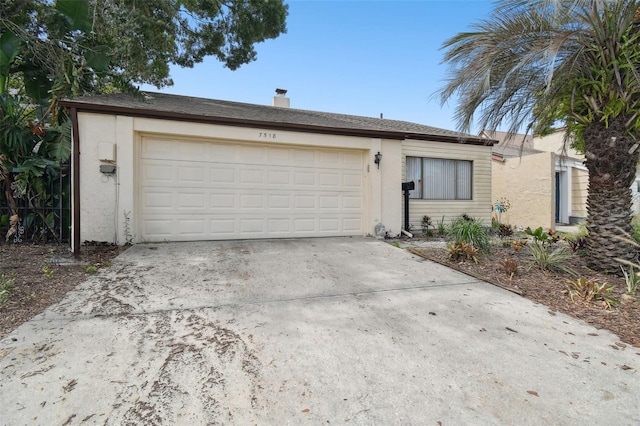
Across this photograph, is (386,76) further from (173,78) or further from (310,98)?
(173,78)

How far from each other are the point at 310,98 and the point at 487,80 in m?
11.2

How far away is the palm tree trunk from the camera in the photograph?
16.8ft

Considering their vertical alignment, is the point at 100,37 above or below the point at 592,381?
above

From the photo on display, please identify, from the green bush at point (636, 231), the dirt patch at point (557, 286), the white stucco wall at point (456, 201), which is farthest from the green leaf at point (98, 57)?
the green bush at point (636, 231)

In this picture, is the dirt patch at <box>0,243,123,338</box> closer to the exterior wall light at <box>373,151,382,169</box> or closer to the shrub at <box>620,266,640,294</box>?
the exterior wall light at <box>373,151,382,169</box>

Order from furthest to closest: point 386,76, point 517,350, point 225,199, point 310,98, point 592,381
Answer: point 310,98 < point 386,76 < point 225,199 < point 517,350 < point 592,381

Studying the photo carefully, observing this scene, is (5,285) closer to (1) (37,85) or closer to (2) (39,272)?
(2) (39,272)

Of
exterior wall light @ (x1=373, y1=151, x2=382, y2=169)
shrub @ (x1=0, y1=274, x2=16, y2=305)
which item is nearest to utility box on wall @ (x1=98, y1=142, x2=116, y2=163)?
shrub @ (x1=0, y1=274, x2=16, y2=305)

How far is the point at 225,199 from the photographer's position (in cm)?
748

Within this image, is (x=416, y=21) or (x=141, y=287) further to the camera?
(x=416, y=21)

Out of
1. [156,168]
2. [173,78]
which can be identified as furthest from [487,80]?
[173,78]

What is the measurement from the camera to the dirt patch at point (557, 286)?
11.7 ft

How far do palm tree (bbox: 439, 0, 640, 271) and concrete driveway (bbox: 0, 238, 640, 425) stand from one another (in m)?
2.70

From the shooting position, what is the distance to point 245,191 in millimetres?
7629
